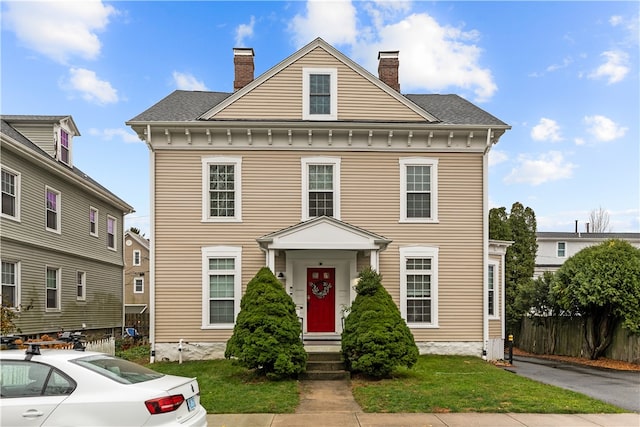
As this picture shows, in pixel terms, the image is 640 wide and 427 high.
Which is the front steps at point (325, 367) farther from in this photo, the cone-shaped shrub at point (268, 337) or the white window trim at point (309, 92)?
the white window trim at point (309, 92)

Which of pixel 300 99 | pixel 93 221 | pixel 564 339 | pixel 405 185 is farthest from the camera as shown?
pixel 93 221

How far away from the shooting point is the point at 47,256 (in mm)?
17078

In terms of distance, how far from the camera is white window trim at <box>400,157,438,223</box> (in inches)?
576

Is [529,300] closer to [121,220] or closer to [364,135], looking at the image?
[364,135]

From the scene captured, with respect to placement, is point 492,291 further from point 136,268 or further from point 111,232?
point 136,268

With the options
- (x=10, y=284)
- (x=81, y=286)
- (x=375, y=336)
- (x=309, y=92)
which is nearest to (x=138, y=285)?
(x=81, y=286)

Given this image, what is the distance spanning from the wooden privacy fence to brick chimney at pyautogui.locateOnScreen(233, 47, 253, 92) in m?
15.2

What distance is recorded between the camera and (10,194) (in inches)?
587

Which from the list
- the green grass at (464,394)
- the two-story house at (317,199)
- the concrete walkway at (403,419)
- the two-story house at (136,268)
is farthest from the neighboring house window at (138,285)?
the concrete walkway at (403,419)

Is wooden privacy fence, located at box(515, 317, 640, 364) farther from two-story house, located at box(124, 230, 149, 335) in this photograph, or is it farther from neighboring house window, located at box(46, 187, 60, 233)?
two-story house, located at box(124, 230, 149, 335)

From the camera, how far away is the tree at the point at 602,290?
17.0 meters

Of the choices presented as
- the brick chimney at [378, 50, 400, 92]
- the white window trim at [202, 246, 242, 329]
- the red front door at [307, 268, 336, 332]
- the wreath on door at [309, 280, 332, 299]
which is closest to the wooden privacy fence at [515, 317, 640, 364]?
the red front door at [307, 268, 336, 332]

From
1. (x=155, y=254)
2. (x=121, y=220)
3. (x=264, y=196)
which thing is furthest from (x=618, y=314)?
(x=121, y=220)

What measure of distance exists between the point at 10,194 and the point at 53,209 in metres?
2.74
